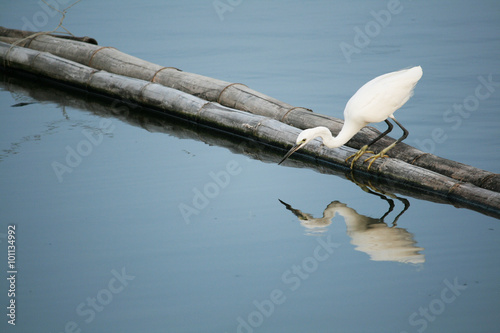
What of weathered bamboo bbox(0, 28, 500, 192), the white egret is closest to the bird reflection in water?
weathered bamboo bbox(0, 28, 500, 192)

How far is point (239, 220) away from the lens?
7328 mm

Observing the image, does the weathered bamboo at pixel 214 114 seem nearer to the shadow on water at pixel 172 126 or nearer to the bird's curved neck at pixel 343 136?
the shadow on water at pixel 172 126

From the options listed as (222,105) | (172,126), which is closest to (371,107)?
(222,105)

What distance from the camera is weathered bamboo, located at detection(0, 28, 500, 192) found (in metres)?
7.66

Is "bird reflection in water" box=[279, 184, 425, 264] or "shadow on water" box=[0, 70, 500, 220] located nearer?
"bird reflection in water" box=[279, 184, 425, 264]

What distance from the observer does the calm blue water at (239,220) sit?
18.6 ft

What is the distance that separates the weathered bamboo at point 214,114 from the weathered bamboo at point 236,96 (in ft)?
0.65

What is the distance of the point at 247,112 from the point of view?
32.2 feet

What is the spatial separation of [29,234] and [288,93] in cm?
563

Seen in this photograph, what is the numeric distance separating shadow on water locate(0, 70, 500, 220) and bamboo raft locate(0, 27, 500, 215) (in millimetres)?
86

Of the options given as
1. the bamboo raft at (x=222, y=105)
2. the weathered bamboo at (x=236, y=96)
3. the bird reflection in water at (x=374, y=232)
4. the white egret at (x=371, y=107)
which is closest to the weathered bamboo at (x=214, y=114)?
the bamboo raft at (x=222, y=105)

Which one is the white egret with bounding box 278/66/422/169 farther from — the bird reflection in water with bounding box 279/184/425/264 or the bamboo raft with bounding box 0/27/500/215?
Answer: the bird reflection in water with bounding box 279/184/425/264

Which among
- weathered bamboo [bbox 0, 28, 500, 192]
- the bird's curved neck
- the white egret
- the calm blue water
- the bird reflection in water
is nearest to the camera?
the calm blue water

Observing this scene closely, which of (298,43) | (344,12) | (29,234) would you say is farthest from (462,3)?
(29,234)
